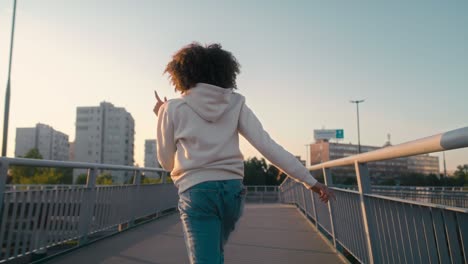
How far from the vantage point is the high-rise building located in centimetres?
11943

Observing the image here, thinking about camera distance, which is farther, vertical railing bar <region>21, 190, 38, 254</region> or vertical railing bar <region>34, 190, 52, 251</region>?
vertical railing bar <region>34, 190, 52, 251</region>

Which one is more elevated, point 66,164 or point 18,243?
point 66,164

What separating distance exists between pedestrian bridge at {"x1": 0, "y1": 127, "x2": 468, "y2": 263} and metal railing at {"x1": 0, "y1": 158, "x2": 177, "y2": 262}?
0.01 metres

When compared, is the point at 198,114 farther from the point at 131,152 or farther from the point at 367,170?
the point at 131,152

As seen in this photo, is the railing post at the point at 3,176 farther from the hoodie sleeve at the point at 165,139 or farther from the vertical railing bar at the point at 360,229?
the vertical railing bar at the point at 360,229

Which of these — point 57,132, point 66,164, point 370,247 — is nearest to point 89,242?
point 66,164

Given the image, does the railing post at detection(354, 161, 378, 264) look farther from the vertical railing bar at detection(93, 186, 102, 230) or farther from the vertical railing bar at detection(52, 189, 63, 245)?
the vertical railing bar at detection(93, 186, 102, 230)

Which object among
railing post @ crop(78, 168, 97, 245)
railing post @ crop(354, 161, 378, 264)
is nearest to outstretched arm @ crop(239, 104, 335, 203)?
railing post @ crop(354, 161, 378, 264)

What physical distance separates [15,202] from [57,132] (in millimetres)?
156176

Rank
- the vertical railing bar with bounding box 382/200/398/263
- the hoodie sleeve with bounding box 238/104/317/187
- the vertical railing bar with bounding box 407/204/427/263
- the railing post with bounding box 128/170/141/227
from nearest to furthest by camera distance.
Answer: the hoodie sleeve with bounding box 238/104/317/187
the vertical railing bar with bounding box 407/204/427/263
the vertical railing bar with bounding box 382/200/398/263
the railing post with bounding box 128/170/141/227

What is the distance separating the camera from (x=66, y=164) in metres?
5.05

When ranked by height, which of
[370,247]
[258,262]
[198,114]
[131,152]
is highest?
[131,152]

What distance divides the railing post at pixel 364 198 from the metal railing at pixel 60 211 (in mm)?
3112

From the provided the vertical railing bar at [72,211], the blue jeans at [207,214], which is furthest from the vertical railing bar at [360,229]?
the vertical railing bar at [72,211]
